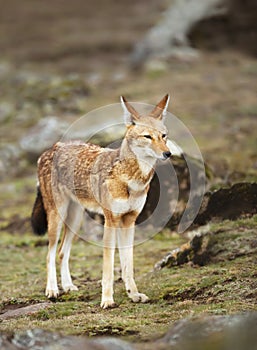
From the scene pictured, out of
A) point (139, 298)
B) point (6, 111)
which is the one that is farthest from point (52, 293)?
point (6, 111)

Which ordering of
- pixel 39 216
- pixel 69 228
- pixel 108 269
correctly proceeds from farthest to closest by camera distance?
1. pixel 39 216
2. pixel 69 228
3. pixel 108 269

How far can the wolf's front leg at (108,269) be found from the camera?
9.23m

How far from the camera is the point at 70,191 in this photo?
10.7 metres

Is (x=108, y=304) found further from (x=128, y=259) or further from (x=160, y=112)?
(x=160, y=112)

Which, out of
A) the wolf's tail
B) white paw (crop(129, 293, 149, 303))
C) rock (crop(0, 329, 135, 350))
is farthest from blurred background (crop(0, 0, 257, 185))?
rock (crop(0, 329, 135, 350))

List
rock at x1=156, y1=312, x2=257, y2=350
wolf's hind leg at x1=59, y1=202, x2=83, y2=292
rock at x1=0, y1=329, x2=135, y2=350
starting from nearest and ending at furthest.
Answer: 1. rock at x1=156, y1=312, x2=257, y2=350
2. rock at x1=0, y1=329, x2=135, y2=350
3. wolf's hind leg at x1=59, y1=202, x2=83, y2=292

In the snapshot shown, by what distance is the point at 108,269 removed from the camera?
9.39 meters

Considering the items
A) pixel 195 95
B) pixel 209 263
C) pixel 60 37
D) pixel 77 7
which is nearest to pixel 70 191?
pixel 209 263

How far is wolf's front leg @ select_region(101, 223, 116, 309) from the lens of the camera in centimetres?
923

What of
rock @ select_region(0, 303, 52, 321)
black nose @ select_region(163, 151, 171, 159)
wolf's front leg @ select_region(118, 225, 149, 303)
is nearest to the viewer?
black nose @ select_region(163, 151, 171, 159)

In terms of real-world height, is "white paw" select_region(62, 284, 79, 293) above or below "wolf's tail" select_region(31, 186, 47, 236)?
below

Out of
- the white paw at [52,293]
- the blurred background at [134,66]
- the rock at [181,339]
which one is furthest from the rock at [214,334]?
the blurred background at [134,66]

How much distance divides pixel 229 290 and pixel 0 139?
19.2 metres

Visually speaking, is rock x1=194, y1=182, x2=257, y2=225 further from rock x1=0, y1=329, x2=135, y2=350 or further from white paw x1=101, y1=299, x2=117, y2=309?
rock x1=0, y1=329, x2=135, y2=350
